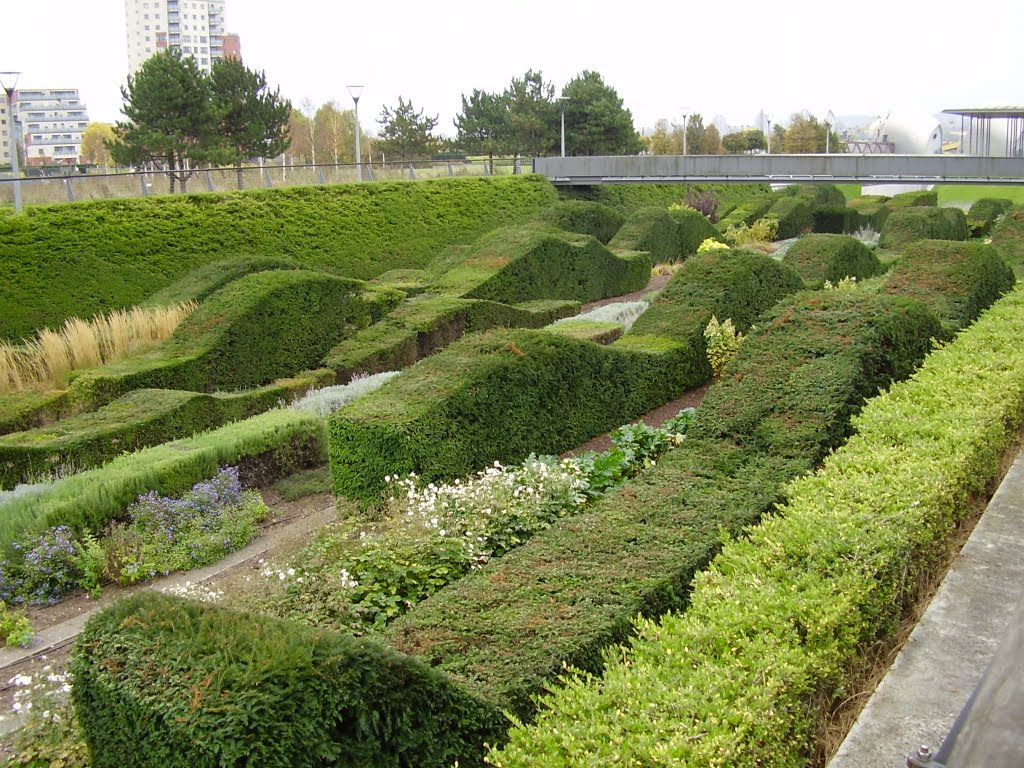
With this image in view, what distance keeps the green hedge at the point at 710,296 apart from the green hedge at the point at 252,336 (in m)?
5.78

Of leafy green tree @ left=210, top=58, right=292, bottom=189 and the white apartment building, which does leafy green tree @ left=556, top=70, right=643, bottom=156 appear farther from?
the white apartment building

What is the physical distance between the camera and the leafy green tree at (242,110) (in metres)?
32.2

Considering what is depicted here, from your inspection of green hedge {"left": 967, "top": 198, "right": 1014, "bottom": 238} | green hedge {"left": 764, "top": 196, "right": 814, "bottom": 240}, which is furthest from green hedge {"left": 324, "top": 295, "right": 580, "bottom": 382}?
green hedge {"left": 967, "top": 198, "right": 1014, "bottom": 238}

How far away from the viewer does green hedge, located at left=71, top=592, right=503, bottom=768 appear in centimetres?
353

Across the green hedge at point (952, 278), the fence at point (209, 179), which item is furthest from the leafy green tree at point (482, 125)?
the green hedge at point (952, 278)

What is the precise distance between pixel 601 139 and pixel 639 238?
23.1 metres

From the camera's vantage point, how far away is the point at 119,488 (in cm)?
864

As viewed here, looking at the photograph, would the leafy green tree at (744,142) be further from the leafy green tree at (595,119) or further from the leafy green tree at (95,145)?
the leafy green tree at (95,145)

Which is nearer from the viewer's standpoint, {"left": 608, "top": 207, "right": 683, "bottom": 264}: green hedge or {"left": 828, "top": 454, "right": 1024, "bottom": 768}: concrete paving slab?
{"left": 828, "top": 454, "right": 1024, "bottom": 768}: concrete paving slab

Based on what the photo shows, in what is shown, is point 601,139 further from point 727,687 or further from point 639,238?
point 727,687

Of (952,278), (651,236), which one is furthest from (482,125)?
(952,278)

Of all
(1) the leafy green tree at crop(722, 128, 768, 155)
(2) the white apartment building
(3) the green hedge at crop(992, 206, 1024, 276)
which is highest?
(2) the white apartment building

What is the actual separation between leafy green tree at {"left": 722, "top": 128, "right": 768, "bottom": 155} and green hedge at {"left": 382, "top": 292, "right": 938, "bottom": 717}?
61.7 m

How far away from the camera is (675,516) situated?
5.92 m
